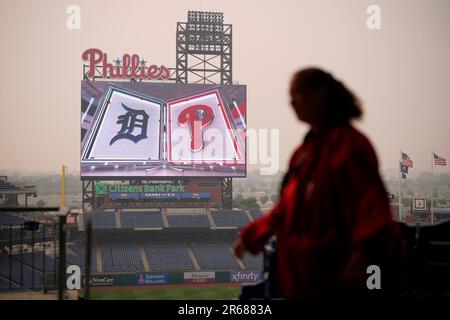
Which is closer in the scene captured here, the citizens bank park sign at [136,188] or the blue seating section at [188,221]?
the blue seating section at [188,221]

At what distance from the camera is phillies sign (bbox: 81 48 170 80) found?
102 feet

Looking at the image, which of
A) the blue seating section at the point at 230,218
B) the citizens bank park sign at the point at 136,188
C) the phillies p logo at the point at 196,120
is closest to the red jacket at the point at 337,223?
the blue seating section at the point at 230,218

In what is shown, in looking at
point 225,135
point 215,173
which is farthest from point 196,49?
point 215,173

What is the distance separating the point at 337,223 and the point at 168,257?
2627 centimetres

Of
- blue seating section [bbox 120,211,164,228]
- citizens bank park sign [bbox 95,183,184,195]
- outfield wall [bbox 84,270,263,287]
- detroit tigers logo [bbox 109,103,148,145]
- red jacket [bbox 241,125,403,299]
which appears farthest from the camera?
citizens bank park sign [bbox 95,183,184,195]

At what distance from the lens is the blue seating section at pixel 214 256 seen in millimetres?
25972

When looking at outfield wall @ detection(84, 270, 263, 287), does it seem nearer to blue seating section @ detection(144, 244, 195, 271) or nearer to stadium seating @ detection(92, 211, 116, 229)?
blue seating section @ detection(144, 244, 195, 271)

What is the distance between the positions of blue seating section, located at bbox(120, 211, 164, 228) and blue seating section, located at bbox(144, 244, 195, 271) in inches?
56.3

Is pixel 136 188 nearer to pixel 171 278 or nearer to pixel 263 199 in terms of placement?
pixel 171 278

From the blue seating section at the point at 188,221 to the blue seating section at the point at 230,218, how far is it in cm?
71

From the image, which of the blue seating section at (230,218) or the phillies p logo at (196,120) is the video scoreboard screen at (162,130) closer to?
the phillies p logo at (196,120)

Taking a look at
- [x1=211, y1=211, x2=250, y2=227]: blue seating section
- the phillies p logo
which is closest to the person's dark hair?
[x1=211, y1=211, x2=250, y2=227]: blue seating section

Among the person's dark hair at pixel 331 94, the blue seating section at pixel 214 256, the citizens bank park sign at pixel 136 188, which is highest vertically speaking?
the person's dark hair at pixel 331 94
